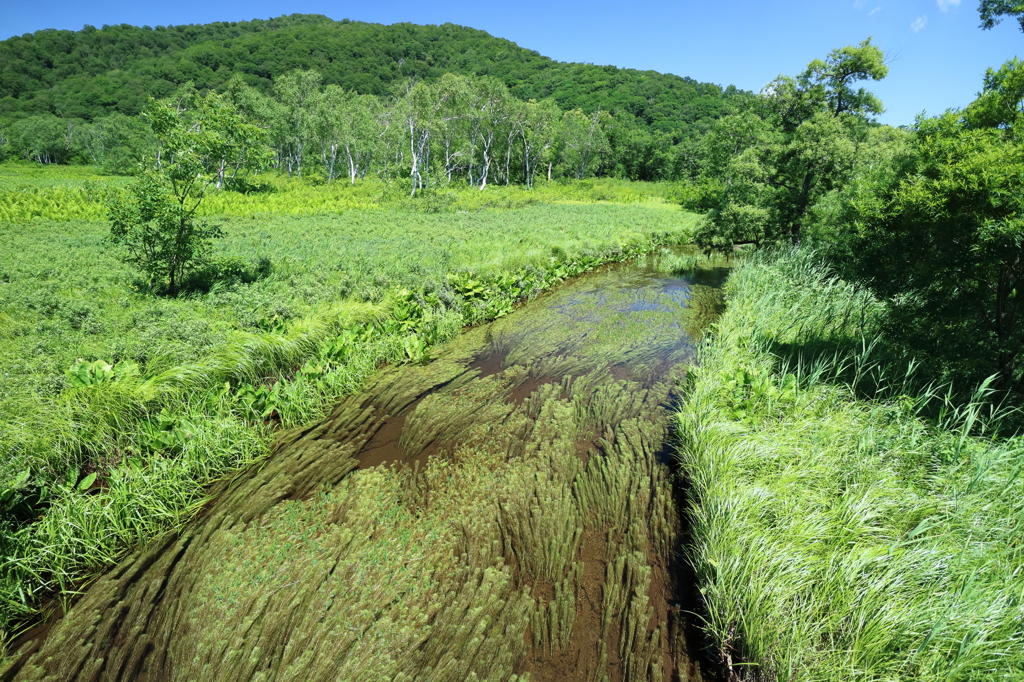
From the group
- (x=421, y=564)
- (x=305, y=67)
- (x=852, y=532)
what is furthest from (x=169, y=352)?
(x=305, y=67)

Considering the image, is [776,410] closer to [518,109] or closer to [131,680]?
[131,680]

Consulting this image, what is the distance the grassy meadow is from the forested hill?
84.5 meters

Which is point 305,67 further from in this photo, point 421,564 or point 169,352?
point 421,564

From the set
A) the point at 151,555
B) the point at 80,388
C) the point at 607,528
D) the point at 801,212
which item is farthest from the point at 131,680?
the point at 801,212

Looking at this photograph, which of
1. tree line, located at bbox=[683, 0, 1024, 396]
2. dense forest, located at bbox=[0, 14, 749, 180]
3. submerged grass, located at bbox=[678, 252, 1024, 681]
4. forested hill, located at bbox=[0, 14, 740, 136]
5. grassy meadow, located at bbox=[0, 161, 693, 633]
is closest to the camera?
submerged grass, located at bbox=[678, 252, 1024, 681]

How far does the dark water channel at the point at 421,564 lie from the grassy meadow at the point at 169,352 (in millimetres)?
442

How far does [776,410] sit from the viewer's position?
5.38 metres

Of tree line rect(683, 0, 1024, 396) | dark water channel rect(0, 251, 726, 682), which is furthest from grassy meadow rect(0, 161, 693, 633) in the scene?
tree line rect(683, 0, 1024, 396)

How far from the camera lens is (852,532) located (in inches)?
132

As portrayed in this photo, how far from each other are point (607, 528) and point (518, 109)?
5205cm

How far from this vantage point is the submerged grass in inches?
101

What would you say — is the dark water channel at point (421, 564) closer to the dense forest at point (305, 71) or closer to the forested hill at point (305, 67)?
the dense forest at point (305, 71)

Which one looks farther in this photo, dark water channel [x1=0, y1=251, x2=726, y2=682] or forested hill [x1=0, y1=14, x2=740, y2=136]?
forested hill [x1=0, y1=14, x2=740, y2=136]

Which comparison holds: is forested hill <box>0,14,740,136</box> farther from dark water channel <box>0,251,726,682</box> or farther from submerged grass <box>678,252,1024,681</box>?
dark water channel <box>0,251,726,682</box>
